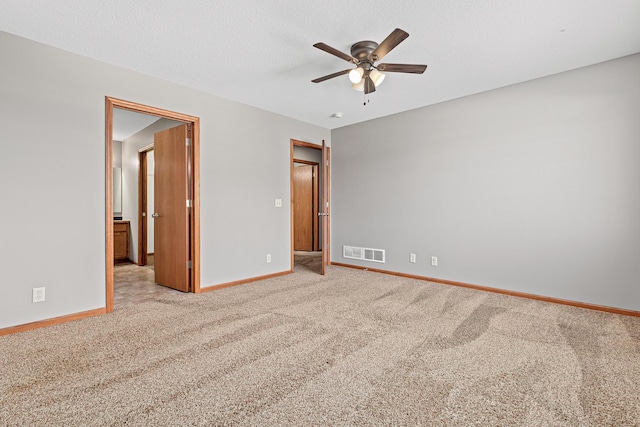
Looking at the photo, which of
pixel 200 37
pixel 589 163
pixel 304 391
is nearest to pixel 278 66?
pixel 200 37

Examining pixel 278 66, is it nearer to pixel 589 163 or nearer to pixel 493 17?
pixel 493 17

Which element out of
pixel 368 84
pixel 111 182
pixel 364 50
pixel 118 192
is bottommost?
pixel 111 182

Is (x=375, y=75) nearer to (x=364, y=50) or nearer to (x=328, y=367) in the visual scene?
(x=364, y=50)

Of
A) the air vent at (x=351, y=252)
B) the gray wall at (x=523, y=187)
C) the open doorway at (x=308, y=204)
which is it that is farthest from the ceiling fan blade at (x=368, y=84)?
the open doorway at (x=308, y=204)

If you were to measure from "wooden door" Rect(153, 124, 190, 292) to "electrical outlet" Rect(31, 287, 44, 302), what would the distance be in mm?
1327

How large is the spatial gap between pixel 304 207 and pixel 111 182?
4784 mm

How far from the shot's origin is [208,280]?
3.84 m

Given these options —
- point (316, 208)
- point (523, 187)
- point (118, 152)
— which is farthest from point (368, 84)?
point (118, 152)

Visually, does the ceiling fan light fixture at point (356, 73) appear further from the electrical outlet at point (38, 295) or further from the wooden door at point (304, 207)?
the wooden door at point (304, 207)

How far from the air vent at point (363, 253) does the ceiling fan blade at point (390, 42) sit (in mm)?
3081

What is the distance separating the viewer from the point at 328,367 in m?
1.96

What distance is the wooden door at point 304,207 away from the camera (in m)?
7.35

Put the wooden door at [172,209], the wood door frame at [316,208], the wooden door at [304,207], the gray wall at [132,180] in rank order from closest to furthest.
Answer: the wooden door at [172,209] < the gray wall at [132,180] < the wood door frame at [316,208] < the wooden door at [304,207]

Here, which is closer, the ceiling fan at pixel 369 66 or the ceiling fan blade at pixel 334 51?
the ceiling fan blade at pixel 334 51
